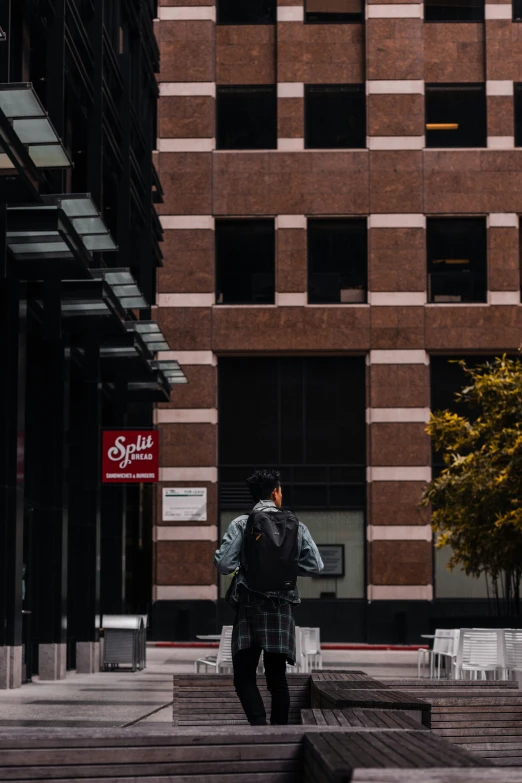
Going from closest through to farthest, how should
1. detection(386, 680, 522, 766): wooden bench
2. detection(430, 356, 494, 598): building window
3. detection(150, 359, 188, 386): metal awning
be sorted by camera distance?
detection(386, 680, 522, 766): wooden bench
detection(150, 359, 188, 386): metal awning
detection(430, 356, 494, 598): building window

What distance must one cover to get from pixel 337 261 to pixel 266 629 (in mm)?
27442

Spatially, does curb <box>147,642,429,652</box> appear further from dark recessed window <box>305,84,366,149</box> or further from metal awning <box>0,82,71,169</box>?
metal awning <box>0,82,71,169</box>

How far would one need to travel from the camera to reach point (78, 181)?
71.9 feet

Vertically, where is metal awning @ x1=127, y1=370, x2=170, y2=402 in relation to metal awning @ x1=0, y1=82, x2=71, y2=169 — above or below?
below

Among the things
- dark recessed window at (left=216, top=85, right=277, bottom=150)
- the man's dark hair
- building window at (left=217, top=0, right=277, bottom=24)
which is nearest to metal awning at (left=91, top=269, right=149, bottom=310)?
the man's dark hair

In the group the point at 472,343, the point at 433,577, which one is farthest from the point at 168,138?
the point at 433,577

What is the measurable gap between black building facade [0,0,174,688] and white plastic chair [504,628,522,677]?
20.2 ft

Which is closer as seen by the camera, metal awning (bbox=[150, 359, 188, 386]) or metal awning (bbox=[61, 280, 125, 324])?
metal awning (bbox=[61, 280, 125, 324])

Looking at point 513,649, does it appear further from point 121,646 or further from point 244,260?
point 244,260

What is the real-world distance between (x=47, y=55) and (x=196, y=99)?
57.7 feet

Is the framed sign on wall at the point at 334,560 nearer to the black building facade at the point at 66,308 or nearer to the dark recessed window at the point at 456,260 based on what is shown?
the dark recessed window at the point at 456,260

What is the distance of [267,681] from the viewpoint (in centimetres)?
808

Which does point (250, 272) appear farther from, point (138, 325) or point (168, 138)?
point (138, 325)

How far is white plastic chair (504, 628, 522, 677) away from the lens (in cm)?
1645
